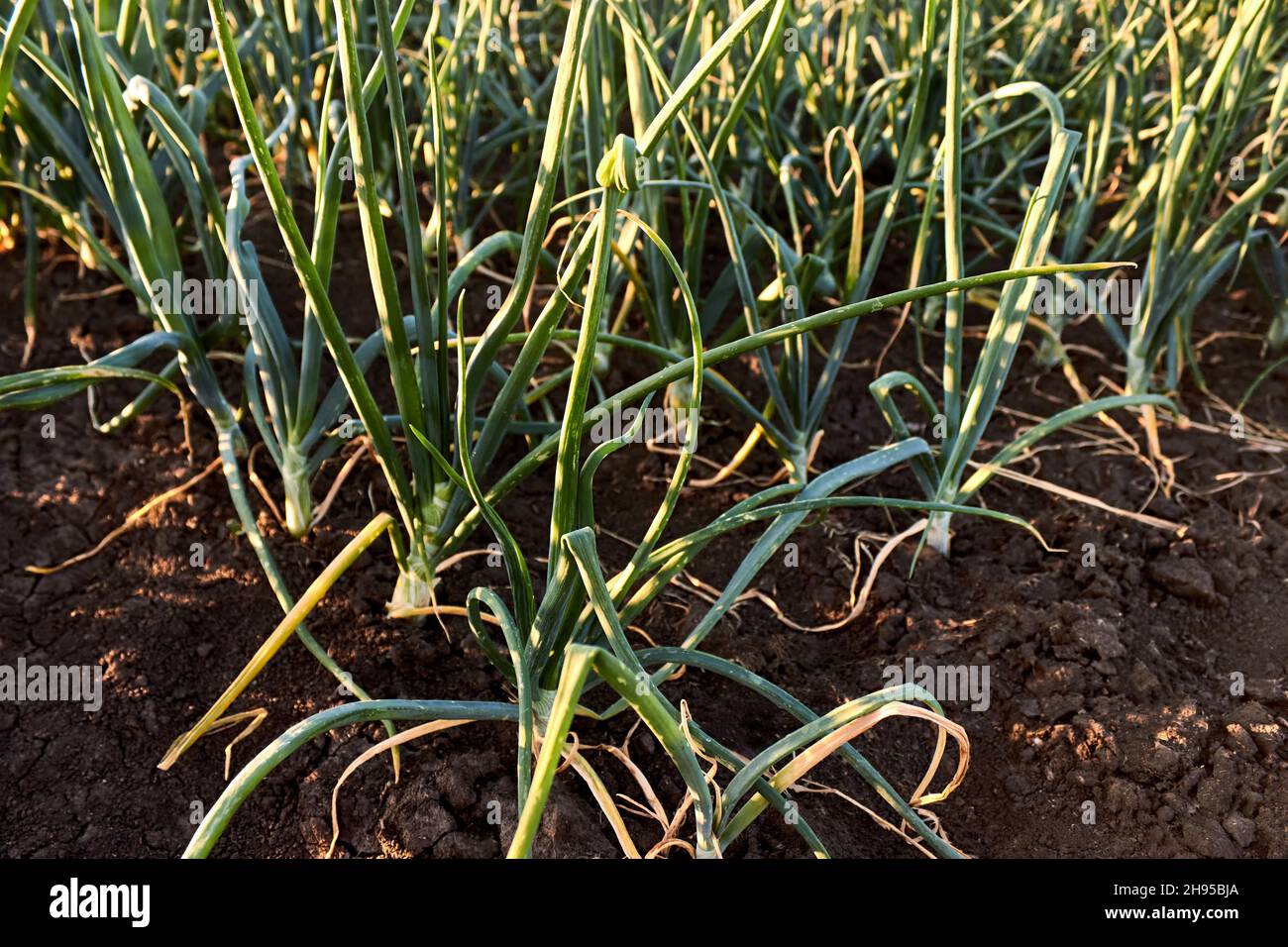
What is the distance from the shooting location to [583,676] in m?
0.82

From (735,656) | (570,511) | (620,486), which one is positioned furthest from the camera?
(620,486)

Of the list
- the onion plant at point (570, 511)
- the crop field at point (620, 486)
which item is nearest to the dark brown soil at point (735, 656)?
the crop field at point (620, 486)

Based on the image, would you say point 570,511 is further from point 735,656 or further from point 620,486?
point 620,486

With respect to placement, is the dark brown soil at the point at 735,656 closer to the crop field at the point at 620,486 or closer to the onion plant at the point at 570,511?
the crop field at the point at 620,486

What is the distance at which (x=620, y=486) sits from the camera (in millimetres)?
1843

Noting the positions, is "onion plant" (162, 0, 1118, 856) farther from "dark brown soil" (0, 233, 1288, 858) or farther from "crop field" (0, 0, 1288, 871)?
"dark brown soil" (0, 233, 1288, 858)

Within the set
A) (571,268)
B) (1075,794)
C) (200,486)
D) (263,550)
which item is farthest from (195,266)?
(1075,794)

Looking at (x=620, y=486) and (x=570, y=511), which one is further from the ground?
(x=570, y=511)

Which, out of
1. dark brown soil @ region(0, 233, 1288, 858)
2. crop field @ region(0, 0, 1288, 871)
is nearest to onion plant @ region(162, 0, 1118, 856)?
crop field @ region(0, 0, 1288, 871)

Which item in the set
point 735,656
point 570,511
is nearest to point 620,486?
point 735,656

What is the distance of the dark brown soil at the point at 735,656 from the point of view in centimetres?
129

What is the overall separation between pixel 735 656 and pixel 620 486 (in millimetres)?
435

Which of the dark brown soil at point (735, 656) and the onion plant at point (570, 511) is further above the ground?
the onion plant at point (570, 511)
